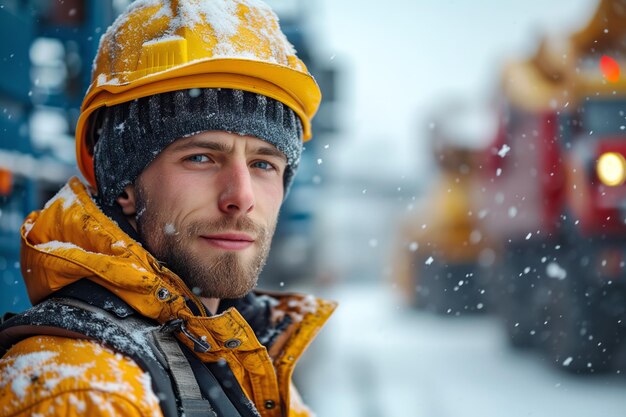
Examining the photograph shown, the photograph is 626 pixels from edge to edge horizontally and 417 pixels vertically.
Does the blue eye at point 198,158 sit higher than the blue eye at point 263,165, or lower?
higher

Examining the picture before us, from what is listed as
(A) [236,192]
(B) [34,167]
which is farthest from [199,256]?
(B) [34,167]

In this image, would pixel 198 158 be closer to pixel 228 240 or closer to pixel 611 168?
pixel 228 240

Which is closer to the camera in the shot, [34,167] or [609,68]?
[34,167]

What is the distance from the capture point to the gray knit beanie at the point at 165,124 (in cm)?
154

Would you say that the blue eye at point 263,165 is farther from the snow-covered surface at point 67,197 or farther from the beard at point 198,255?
the snow-covered surface at point 67,197

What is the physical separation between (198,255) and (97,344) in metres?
0.36

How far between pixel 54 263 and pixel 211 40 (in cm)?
57

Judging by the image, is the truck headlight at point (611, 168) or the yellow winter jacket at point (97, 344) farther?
the truck headlight at point (611, 168)

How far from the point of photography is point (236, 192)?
60.2 inches

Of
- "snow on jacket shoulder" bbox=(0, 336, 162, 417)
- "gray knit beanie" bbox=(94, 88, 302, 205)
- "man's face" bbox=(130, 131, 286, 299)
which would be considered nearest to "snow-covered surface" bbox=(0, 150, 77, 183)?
"gray knit beanie" bbox=(94, 88, 302, 205)

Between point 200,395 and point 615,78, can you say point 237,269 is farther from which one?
point 615,78

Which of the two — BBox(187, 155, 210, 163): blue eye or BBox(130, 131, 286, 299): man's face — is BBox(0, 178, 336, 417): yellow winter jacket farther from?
BBox(187, 155, 210, 163): blue eye

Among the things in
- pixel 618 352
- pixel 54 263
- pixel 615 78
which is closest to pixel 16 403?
pixel 54 263

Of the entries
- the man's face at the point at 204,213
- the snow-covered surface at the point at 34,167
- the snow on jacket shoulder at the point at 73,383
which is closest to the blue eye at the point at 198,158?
the man's face at the point at 204,213
